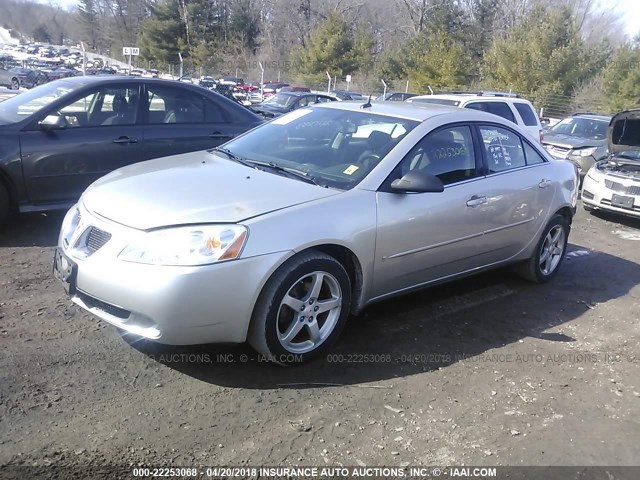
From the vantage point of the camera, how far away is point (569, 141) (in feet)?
41.8

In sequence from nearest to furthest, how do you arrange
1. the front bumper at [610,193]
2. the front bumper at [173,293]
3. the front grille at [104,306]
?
the front bumper at [173,293]
the front grille at [104,306]
the front bumper at [610,193]

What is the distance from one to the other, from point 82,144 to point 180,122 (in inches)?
46.6

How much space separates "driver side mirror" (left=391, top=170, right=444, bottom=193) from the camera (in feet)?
12.3

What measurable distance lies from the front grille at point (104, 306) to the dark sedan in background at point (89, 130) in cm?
282

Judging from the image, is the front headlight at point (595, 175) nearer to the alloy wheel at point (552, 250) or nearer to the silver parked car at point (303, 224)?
the alloy wheel at point (552, 250)

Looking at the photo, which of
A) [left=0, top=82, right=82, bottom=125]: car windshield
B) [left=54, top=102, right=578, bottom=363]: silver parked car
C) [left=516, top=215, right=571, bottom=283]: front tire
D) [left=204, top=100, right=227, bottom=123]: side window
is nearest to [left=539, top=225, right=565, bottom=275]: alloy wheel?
[left=516, top=215, right=571, bottom=283]: front tire

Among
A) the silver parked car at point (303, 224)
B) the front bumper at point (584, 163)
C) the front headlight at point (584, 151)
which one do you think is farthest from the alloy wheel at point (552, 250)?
the front headlight at point (584, 151)

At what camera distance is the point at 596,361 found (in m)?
4.05

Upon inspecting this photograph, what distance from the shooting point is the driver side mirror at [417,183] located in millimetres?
3734

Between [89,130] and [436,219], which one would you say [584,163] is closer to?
[436,219]

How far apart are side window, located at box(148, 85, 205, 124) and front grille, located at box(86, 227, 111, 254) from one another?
334cm

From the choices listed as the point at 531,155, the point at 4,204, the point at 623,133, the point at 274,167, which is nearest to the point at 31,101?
the point at 4,204

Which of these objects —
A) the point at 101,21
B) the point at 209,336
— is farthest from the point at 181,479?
the point at 101,21

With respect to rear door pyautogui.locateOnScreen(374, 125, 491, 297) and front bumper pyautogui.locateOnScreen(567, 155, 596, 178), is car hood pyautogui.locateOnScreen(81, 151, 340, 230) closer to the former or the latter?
rear door pyautogui.locateOnScreen(374, 125, 491, 297)
